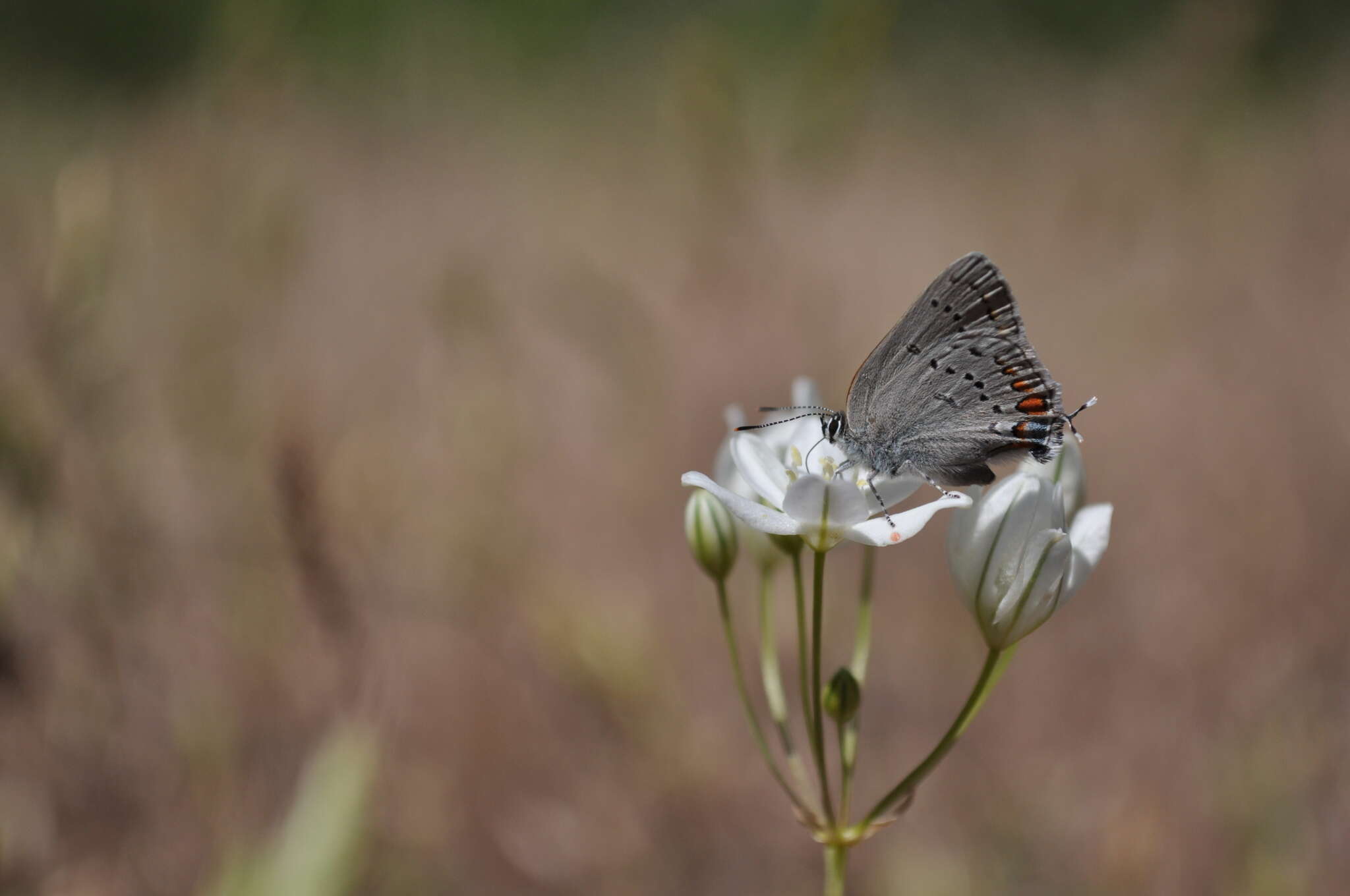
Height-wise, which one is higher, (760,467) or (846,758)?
(760,467)

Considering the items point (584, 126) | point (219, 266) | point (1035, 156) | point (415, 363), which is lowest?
point (415, 363)

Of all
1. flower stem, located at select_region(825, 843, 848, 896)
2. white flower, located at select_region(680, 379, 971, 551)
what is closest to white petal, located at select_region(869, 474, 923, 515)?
white flower, located at select_region(680, 379, 971, 551)

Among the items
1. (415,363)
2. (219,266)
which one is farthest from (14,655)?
(415,363)

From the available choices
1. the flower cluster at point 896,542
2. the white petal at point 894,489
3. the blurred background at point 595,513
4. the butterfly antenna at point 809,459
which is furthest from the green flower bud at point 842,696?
the blurred background at point 595,513

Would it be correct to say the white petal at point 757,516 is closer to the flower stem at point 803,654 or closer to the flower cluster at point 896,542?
the flower cluster at point 896,542

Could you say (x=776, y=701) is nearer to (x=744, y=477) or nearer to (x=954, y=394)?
(x=744, y=477)

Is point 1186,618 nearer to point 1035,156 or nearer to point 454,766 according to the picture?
point 454,766

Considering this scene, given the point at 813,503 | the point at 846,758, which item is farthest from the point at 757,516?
the point at 846,758

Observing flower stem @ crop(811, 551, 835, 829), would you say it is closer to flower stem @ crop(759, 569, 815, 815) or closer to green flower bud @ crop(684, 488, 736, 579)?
flower stem @ crop(759, 569, 815, 815)
